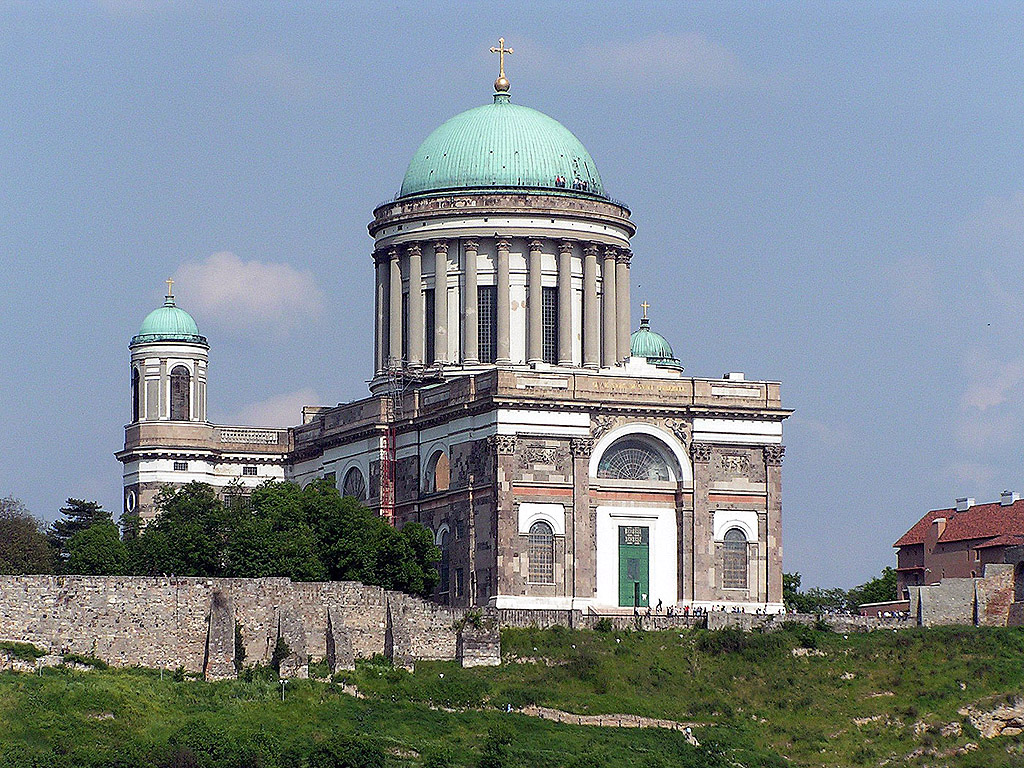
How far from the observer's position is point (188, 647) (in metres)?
119

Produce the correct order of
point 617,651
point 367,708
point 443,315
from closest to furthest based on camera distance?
1. point 367,708
2. point 617,651
3. point 443,315

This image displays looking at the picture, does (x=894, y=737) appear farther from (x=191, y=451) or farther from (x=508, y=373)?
(x=191, y=451)

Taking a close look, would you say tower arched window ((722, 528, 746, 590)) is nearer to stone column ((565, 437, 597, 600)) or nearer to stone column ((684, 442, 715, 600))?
stone column ((684, 442, 715, 600))

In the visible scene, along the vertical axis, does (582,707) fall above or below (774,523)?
below

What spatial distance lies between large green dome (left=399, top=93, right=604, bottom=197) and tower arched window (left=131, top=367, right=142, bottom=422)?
17956mm

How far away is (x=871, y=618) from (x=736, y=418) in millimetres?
11179

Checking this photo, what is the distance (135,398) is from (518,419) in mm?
30081

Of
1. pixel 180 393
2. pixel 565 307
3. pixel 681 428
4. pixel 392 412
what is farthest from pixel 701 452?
pixel 180 393

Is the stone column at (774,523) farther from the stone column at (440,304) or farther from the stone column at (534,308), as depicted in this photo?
the stone column at (440,304)

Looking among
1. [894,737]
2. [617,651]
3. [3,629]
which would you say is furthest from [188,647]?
[894,737]

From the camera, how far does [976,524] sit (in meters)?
151

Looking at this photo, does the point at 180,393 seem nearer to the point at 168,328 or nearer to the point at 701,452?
the point at 168,328

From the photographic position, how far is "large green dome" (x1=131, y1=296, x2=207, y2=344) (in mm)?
154125

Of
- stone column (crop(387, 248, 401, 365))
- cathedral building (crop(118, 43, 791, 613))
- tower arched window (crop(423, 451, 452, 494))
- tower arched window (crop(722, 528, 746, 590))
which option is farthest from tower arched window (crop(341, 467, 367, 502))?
tower arched window (crop(722, 528, 746, 590))
